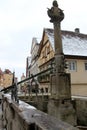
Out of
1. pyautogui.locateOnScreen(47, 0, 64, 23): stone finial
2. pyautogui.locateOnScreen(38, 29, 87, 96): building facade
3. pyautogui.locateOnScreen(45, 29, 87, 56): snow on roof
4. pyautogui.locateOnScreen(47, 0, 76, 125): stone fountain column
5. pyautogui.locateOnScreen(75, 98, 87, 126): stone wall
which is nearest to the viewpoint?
pyautogui.locateOnScreen(47, 0, 76, 125): stone fountain column

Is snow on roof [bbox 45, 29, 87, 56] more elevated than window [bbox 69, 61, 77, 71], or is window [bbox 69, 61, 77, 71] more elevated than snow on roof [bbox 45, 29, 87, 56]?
snow on roof [bbox 45, 29, 87, 56]

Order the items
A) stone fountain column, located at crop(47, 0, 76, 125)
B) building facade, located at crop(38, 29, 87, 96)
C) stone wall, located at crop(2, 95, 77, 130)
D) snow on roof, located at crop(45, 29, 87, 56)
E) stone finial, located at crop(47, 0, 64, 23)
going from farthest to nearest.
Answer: snow on roof, located at crop(45, 29, 87, 56), building facade, located at crop(38, 29, 87, 96), stone finial, located at crop(47, 0, 64, 23), stone fountain column, located at crop(47, 0, 76, 125), stone wall, located at crop(2, 95, 77, 130)

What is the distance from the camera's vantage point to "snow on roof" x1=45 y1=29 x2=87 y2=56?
27.1 meters

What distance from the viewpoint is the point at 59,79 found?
830cm

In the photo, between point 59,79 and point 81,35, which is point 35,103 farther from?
point 81,35

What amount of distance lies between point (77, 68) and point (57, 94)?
19.2m

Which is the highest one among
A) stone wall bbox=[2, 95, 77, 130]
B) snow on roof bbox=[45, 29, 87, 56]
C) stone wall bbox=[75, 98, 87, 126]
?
snow on roof bbox=[45, 29, 87, 56]

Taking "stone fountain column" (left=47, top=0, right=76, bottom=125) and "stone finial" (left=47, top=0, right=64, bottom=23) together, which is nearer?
"stone fountain column" (left=47, top=0, right=76, bottom=125)

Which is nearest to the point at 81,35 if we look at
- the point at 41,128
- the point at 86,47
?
the point at 86,47

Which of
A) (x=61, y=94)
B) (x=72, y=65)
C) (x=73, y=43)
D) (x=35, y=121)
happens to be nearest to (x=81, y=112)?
(x=61, y=94)

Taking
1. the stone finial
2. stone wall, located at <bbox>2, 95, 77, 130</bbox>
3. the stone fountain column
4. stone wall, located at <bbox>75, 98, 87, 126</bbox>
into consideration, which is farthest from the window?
stone wall, located at <bbox>2, 95, 77, 130</bbox>

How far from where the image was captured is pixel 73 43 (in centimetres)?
2903

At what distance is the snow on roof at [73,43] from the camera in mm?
27089

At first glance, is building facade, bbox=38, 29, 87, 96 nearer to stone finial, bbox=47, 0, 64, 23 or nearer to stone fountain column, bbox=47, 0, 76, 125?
stone finial, bbox=47, 0, 64, 23
